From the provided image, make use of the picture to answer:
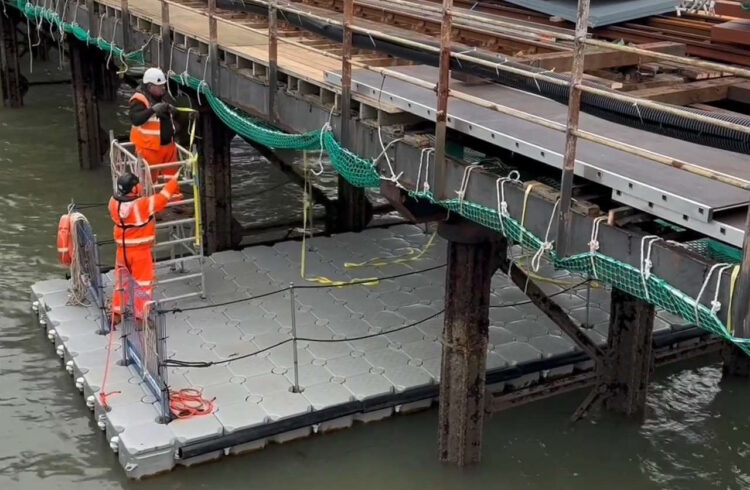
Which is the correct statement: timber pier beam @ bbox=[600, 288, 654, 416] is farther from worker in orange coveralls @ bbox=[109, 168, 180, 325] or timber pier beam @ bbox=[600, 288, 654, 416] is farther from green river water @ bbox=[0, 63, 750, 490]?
worker in orange coveralls @ bbox=[109, 168, 180, 325]

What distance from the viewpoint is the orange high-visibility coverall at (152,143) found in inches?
480

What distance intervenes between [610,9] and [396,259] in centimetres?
464

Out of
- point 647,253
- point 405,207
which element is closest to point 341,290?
point 405,207

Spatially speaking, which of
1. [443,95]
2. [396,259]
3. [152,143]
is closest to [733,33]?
[443,95]

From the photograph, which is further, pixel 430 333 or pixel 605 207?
pixel 430 333

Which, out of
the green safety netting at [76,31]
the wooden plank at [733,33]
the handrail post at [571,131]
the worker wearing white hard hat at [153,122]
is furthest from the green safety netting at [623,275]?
the green safety netting at [76,31]

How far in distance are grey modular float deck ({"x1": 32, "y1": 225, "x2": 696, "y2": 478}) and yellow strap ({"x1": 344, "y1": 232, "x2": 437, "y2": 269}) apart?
0.25 ft

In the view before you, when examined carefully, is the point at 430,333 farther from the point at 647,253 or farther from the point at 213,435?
the point at 647,253

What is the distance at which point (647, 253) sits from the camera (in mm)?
6352

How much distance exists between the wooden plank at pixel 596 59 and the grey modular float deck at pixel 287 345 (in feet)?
12.3

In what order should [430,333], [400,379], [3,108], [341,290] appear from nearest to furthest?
[400,379], [430,333], [341,290], [3,108]

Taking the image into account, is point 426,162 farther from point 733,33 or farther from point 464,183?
point 733,33

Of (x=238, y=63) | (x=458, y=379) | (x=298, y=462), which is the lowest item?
(x=298, y=462)

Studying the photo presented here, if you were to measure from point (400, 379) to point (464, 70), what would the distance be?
3.84 meters
